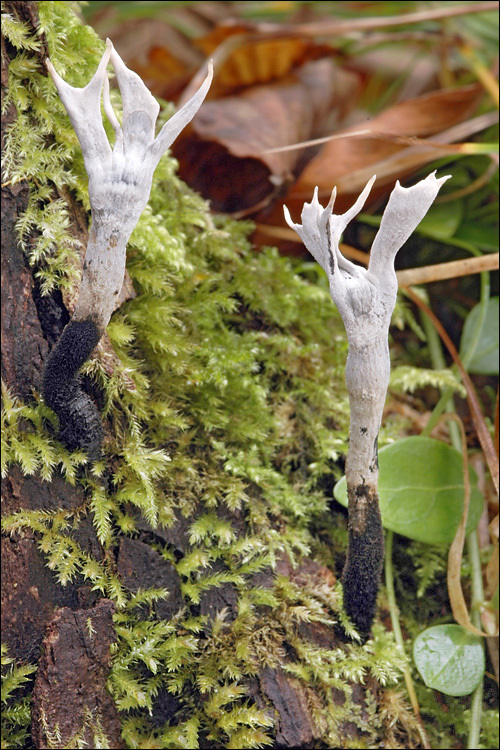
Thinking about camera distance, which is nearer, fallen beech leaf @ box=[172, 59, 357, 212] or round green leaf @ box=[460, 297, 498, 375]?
round green leaf @ box=[460, 297, 498, 375]

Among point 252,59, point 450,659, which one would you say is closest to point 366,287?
point 450,659

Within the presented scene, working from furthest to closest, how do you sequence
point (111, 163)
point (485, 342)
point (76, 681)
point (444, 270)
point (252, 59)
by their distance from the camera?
point (252, 59) → point (485, 342) → point (444, 270) → point (76, 681) → point (111, 163)

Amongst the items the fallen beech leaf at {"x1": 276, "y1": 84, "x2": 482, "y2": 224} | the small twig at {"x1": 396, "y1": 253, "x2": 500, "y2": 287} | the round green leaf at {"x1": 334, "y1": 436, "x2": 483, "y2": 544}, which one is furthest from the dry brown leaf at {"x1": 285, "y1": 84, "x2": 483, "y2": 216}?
the round green leaf at {"x1": 334, "y1": 436, "x2": 483, "y2": 544}

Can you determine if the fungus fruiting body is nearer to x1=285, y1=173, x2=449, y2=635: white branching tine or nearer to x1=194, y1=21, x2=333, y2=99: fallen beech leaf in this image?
x1=285, y1=173, x2=449, y2=635: white branching tine

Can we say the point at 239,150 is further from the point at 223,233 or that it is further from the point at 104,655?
the point at 104,655

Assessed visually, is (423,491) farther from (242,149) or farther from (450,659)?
(242,149)

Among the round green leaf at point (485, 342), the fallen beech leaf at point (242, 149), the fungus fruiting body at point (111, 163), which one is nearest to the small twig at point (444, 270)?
the round green leaf at point (485, 342)

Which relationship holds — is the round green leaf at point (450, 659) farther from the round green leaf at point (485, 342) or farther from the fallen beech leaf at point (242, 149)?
the fallen beech leaf at point (242, 149)
